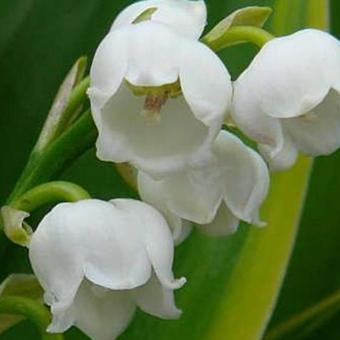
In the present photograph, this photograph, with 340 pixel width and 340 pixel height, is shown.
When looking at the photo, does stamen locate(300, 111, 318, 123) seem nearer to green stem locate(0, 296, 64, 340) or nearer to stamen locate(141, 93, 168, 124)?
stamen locate(141, 93, 168, 124)

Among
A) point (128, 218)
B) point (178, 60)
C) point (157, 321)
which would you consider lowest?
point (157, 321)

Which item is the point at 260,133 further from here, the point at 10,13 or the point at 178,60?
the point at 10,13

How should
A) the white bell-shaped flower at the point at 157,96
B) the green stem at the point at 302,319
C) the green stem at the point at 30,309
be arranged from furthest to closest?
the green stem at the point at 302,319 < the green stem at the point at 30,309 < the white bell-shaped flower at the point at 157,96

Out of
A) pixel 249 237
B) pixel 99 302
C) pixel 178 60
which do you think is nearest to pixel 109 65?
pixel 178 60

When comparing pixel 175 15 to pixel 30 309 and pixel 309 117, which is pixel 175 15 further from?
pixel 30 309

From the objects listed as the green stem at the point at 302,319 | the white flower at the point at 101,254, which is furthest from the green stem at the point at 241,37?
the green stem at the point at 302,319

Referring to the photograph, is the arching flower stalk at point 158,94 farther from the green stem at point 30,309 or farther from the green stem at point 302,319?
the green stem at point 302,319
